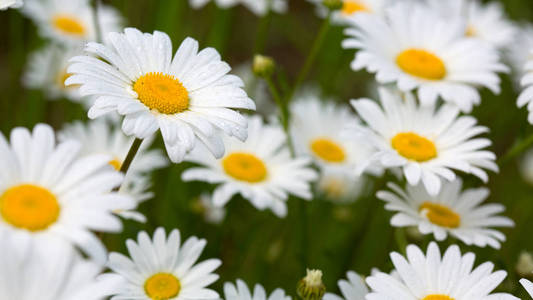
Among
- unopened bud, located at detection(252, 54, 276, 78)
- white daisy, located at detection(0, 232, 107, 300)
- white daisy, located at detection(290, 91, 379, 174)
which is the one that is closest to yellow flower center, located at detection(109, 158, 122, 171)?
unopened bud, located at detection(252, 54, 276, 78)

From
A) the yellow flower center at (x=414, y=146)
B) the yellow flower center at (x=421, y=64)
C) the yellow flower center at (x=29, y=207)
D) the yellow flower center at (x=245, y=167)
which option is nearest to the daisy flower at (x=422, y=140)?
the yellow flower center at (x=414, y=146)

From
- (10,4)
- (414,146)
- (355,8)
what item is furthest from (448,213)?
(355,8)

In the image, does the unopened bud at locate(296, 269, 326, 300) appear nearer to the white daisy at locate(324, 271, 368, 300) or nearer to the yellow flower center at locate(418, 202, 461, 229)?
the white daisy at locate(324, 271, 368, 300)

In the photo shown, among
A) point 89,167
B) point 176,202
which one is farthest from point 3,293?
point 176,202

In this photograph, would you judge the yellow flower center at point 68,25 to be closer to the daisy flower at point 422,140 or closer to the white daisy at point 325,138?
the white daisy at point 325,138

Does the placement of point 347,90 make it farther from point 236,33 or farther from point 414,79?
point 414,79

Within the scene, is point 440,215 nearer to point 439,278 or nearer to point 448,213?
point 448,213
